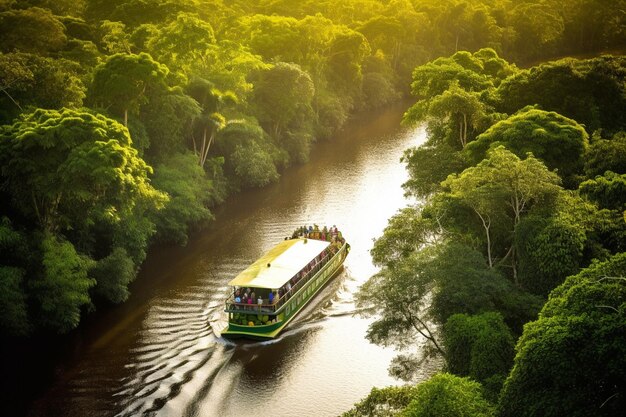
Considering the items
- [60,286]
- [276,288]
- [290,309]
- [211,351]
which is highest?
[60,286]

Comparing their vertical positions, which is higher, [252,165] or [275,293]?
[275,293]

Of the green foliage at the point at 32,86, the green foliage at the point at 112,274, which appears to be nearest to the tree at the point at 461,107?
the green foliage at the point at 112,274

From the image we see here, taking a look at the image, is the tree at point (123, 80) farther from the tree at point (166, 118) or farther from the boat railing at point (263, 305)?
the boat railing at point (263, 305)

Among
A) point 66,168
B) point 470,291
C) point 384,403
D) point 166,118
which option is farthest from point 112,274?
point 470,291

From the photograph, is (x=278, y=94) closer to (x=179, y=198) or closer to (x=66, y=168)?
(x=179, y=198)

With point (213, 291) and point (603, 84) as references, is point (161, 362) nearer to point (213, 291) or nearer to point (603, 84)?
point (213, 291)

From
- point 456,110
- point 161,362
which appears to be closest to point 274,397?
point 161,362

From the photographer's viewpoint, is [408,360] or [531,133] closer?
[408,360]

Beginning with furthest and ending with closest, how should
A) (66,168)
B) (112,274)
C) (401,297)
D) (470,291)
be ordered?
(112,274)
(66,168)
(401,297)
(470,291)
